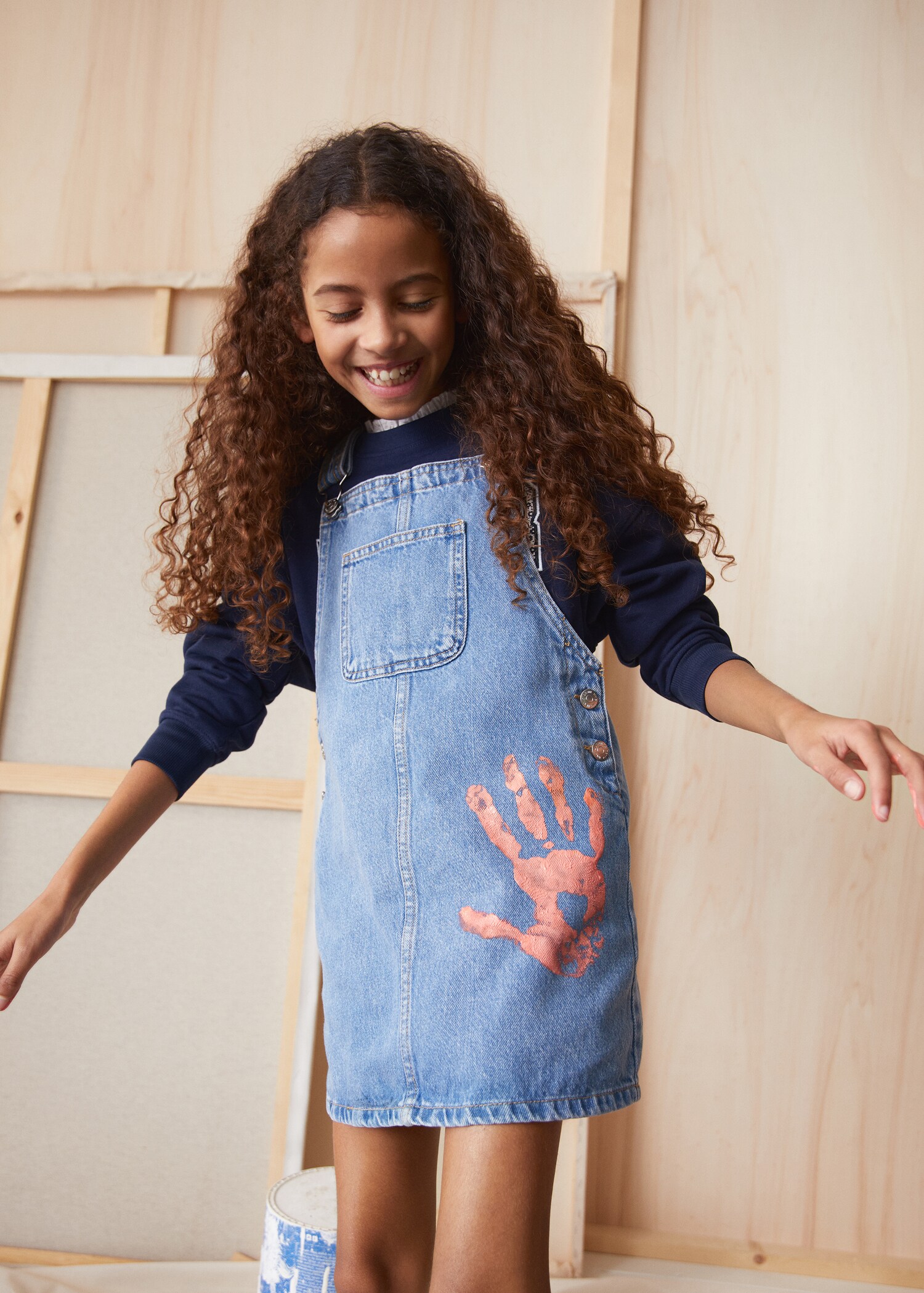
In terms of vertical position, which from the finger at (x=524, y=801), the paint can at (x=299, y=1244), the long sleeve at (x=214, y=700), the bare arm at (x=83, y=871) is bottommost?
the paint can at (x=299, y=1244)

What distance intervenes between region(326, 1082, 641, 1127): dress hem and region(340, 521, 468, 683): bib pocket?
414mm

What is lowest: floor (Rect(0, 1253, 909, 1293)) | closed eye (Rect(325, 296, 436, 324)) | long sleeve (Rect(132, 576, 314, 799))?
floor (Rect(0, 1253, 909, 1293))

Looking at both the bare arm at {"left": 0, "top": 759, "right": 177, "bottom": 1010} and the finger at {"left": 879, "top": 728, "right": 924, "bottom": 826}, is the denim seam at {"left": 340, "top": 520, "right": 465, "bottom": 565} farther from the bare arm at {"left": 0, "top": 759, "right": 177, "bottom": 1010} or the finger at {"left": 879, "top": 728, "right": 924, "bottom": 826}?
the finger at {"left": 879, "top": 728, "right": 924, "bottom": 826}

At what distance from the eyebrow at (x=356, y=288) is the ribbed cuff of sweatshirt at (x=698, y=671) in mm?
468

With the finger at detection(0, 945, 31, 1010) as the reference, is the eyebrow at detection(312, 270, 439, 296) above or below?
above

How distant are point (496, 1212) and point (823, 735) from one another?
1.61 feet

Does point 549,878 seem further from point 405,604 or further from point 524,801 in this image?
point 405,604

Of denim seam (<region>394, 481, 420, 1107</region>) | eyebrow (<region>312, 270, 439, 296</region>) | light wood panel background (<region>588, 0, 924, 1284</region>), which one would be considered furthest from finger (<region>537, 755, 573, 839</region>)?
light wood panel background (<region>588, 0, 924, 1284</region>)

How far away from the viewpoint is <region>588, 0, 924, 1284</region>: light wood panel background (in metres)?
1.95

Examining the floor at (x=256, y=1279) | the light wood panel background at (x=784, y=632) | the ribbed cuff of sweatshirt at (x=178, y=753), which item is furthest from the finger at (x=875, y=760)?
the floor at (x=256, y=1279)

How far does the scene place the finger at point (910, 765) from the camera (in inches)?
31.6

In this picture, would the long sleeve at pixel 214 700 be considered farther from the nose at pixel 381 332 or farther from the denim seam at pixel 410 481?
the nose at pixel 381 332

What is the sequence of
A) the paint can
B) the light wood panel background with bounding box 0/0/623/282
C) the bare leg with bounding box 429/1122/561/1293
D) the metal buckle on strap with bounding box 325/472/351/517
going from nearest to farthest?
the bare leg with bounding box 429/1122/561/1293, the metal buckle on strap with bounding box 325/472/351/517, the paint can, the light wood panel background with bounding box 0/0/623/282

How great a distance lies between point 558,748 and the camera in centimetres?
105
